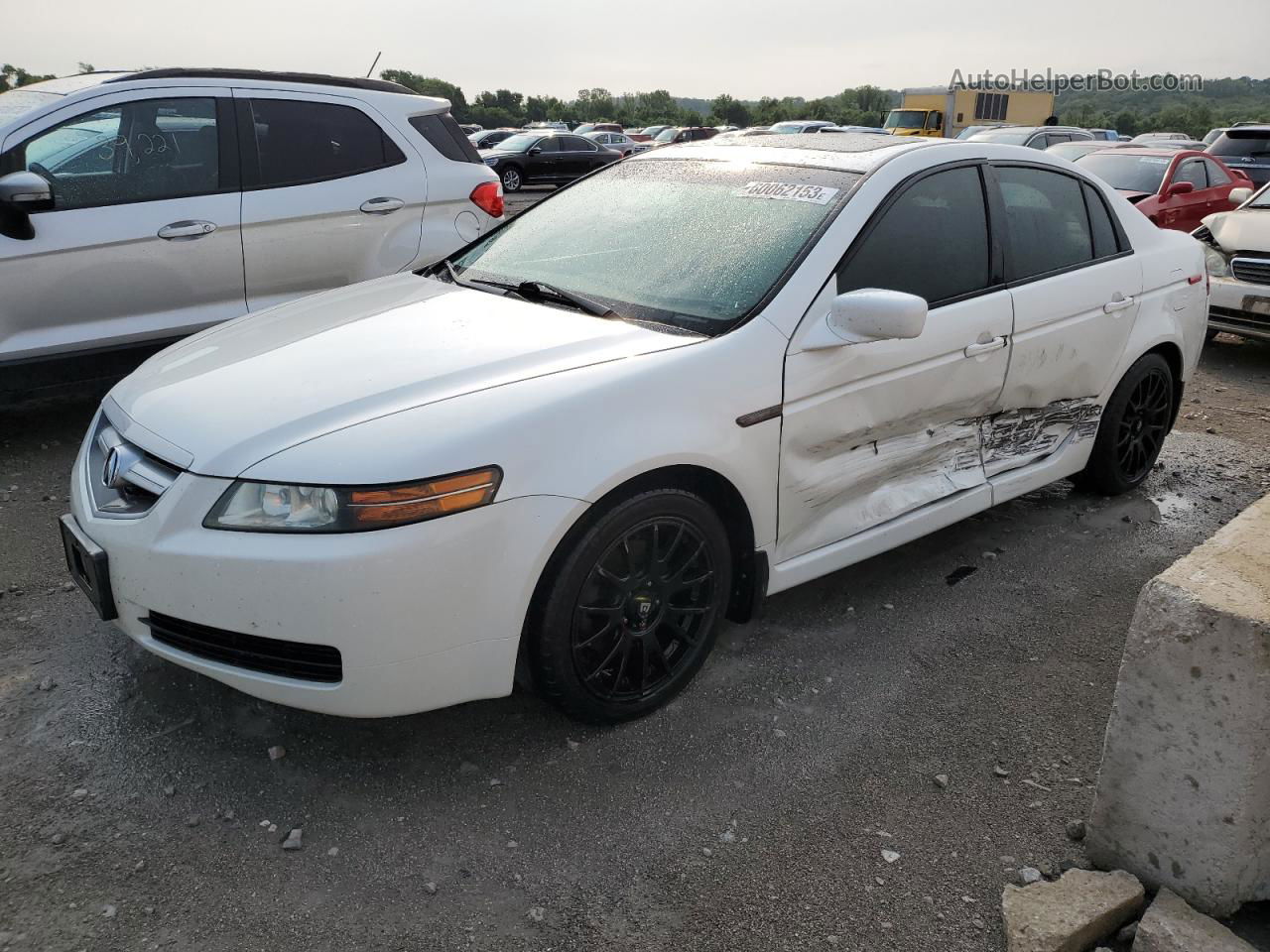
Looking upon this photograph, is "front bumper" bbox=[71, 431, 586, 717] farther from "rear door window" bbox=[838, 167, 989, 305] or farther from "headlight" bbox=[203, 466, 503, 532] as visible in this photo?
"rear door window" bbox=[838, 167, 989, 305]

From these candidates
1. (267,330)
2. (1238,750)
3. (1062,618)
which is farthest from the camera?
(1062,618)

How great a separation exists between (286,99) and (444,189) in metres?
0.98

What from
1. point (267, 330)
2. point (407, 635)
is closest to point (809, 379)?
point (407, 635)

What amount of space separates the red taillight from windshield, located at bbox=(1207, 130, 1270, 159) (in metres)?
13.2

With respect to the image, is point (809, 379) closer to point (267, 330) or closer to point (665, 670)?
point (665, 670)

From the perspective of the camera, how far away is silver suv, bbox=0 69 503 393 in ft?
16.3

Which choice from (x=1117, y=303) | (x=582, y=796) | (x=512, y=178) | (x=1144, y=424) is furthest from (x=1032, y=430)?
(x=512, y=178)

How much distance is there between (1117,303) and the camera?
14.3 feet

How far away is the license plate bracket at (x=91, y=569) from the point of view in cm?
278

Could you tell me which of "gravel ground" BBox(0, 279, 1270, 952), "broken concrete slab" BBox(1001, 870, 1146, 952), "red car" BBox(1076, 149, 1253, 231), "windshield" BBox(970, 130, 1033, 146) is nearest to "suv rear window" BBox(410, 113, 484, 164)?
"gravel ground" BBox(0, 279, 1270, 952)

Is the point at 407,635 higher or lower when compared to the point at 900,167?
lower

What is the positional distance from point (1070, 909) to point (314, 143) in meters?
5.23

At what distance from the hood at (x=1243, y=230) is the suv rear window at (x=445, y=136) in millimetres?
5788

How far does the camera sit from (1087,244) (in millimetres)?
4312
